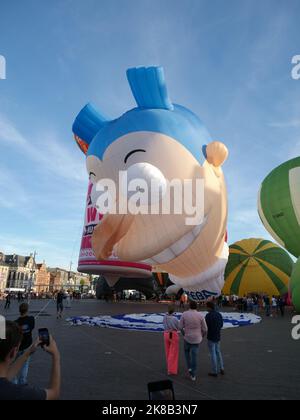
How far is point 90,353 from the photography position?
7.75m

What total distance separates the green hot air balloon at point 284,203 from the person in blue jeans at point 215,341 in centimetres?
1631

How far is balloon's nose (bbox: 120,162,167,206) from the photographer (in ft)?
26.8

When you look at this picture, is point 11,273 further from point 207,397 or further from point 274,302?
point 207,397

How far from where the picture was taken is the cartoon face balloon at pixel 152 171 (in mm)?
8625

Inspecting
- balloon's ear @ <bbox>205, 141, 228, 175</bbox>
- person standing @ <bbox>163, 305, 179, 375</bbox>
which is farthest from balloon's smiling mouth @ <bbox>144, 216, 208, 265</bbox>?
person standing @ <bbox>163, 305, 179, 375</bbox>

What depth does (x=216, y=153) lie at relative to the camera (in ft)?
31.1

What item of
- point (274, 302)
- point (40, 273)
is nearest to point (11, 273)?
point (40, 273)

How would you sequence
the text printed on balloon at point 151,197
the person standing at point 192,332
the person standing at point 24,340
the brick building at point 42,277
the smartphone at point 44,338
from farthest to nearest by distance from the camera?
the brick building at point 42,277 → the text printed on balloon at point 151,197 → the person standing at point 192,332 → the person standing at point 24,340 → the smartphone at point 44,338

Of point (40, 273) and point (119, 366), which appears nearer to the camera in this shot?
point (119, 366)

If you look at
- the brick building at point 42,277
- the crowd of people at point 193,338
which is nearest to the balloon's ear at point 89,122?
the crowd of people at point 193,338

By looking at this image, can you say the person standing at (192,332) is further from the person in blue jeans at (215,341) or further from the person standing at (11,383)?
the person standing at (11,383)

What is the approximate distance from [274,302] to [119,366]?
18798 mm

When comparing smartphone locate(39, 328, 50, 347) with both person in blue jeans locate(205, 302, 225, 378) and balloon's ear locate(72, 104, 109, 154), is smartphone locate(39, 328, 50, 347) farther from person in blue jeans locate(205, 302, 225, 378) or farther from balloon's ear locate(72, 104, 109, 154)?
balloon's ear locate(72, 104, 109, 154)

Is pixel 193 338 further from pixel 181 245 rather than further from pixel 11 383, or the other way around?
pixel 11 383
